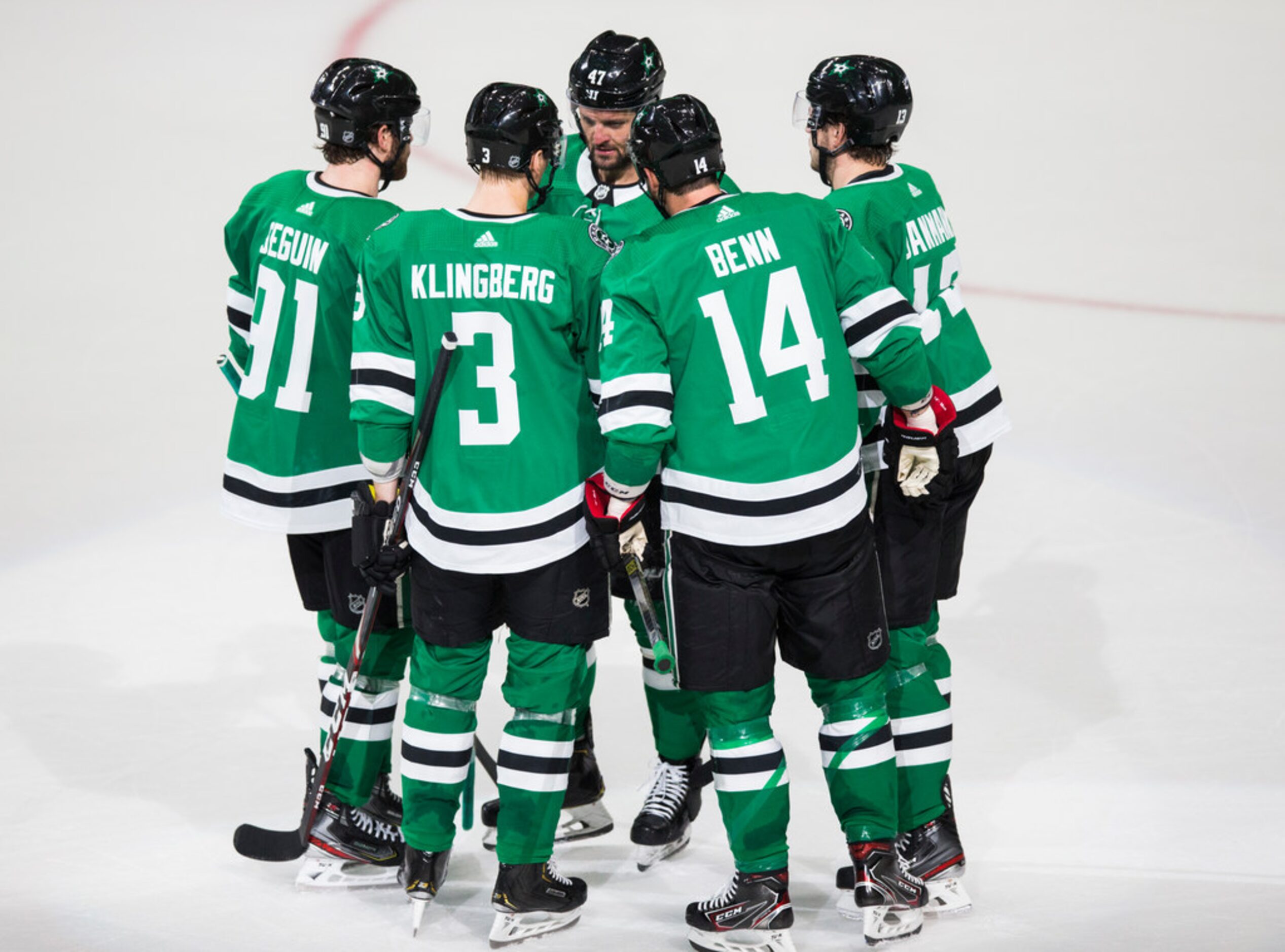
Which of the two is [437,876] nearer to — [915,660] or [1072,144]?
[915,660]

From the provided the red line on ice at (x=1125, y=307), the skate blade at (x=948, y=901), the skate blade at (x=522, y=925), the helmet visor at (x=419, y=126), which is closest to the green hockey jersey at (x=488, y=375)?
the helmet visor at (x=419, y=126)

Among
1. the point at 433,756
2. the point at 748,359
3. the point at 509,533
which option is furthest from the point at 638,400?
the point at 433,756

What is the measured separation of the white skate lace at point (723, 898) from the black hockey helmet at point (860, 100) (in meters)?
1.54

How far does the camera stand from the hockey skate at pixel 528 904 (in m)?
3.14

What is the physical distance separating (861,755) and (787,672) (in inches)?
55.2

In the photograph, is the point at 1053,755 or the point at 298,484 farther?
the point at 1053,755

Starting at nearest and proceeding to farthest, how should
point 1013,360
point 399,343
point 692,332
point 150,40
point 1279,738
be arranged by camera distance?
point 692,332
point 399,343
point 1279,738
point 1013,360
point 150,40

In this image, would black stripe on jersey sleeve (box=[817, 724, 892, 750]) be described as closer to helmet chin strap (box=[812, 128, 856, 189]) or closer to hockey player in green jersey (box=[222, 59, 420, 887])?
hockey player in green jersey (box=[222, 59, 420, 887])

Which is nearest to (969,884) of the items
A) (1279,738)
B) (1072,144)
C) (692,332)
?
(1279,738)

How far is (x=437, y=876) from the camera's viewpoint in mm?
3201

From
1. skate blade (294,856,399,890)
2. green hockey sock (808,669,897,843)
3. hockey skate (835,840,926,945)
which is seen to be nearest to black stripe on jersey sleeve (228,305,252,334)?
skate blade (294,856,399,890)

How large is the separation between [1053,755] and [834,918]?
904 millimetres

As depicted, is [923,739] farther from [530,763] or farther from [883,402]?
[530,763]

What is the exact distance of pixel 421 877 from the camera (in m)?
3.18
